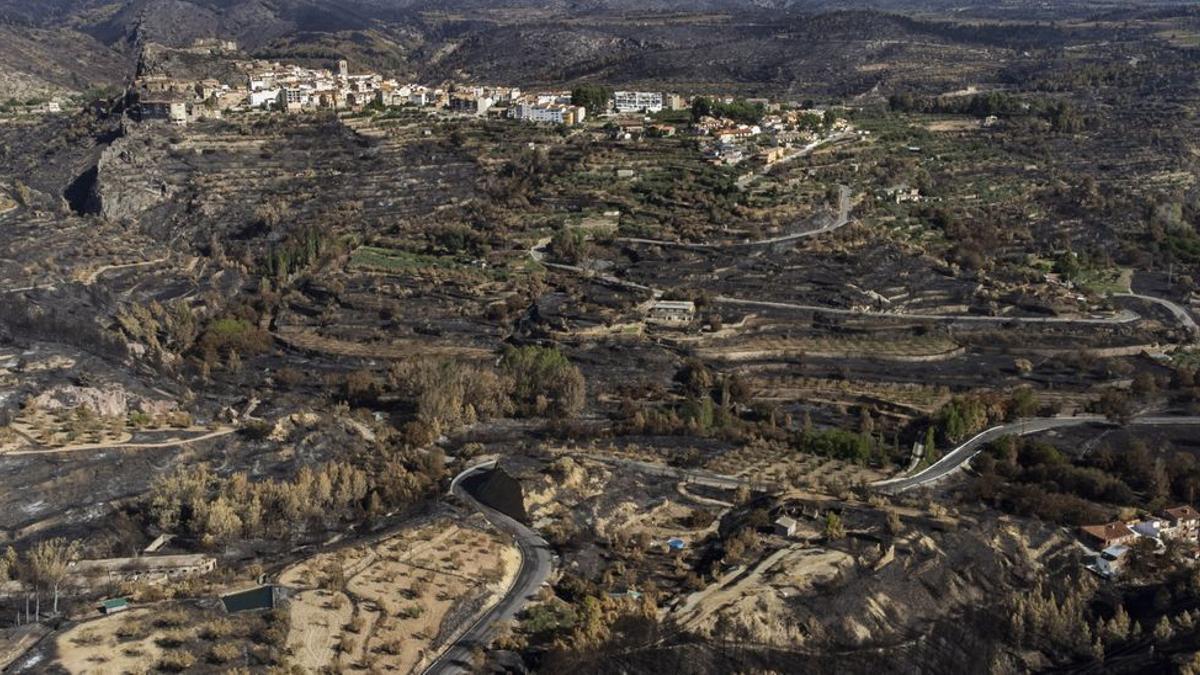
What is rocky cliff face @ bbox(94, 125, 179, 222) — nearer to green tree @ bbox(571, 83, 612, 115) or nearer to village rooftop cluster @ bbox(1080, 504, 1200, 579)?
green tree @ bbox(571, 83, 612, 115)

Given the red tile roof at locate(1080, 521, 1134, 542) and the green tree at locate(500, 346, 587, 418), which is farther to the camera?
the green tree at locate(500, 346, 587, 418)

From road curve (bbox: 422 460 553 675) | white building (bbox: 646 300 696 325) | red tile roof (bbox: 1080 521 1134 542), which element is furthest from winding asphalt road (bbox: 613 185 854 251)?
red tile roof (bbox: 1080 521 1134 542)

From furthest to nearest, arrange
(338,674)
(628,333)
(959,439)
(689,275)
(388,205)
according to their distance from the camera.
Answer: (388,205) < (689,275) < (628,333) < (959,439) < (338,674)

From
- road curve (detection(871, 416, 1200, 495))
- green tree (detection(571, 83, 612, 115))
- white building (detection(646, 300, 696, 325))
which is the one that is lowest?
road curve (detection(871, 416, 1200, 495))

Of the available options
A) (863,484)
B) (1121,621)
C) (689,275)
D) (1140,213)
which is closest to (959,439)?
(863,484)

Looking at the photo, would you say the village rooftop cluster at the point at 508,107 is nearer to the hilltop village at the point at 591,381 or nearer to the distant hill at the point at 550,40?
the hilltop village at the point at 591,381

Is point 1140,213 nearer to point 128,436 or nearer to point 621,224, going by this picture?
point 621,224
